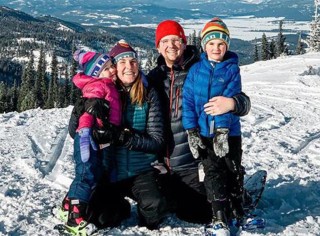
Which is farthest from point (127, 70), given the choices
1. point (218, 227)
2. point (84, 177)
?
point (218, 227)

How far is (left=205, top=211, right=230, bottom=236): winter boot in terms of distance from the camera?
447 centimetres

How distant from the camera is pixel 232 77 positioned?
4.71 metres

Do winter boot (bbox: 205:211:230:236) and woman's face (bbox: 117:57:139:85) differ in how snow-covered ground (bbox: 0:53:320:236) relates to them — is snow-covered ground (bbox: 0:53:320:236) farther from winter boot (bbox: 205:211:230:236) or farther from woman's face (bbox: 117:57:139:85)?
woman's face (bbox: 117:57:139:85)

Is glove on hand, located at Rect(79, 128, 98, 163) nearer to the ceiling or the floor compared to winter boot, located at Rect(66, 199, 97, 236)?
nearer to the ceiling

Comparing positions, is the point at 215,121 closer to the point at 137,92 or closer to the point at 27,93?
the point at 137,92

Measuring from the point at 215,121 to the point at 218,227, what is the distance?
3.41ft

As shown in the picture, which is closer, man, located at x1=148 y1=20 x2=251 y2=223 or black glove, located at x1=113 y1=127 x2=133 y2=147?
black glove, located at x1=113 y1=127 x2=133 y2=147

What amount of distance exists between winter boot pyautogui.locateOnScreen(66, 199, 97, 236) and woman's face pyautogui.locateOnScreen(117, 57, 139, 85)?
1368 millimetres

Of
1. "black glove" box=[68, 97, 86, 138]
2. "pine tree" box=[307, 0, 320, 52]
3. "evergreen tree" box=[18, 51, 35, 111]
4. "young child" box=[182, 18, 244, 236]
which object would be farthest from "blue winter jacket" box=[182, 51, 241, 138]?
"evergreen tree" box=[18, 51, 35, 111]

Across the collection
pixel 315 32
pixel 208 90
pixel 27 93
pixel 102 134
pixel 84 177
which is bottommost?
pixel 27 93

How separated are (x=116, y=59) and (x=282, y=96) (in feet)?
32.6

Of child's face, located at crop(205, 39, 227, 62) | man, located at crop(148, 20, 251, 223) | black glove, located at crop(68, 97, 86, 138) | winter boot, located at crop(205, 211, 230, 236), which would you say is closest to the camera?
winter boot, located at crop(205, 211, 230, 236)

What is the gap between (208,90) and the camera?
4.72 meters

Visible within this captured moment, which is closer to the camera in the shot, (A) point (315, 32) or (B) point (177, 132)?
(B) point (177, 132)
